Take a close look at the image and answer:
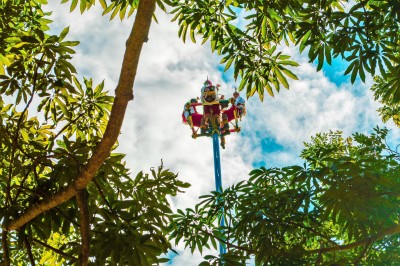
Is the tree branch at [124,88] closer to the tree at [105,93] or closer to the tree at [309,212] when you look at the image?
the tree at [105,93]

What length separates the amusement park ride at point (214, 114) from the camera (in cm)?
1163

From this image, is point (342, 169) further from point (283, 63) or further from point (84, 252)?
point (84, 252)

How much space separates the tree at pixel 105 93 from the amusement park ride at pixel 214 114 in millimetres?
6856

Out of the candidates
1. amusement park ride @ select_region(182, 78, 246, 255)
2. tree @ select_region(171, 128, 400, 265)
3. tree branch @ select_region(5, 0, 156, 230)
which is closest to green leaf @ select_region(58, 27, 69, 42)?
tree branch @ select_region(5, 0, 156, 230)

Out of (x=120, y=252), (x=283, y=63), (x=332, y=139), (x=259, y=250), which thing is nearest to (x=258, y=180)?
(x=259, y=250)

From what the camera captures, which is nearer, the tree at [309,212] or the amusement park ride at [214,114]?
the tree at [309,212]

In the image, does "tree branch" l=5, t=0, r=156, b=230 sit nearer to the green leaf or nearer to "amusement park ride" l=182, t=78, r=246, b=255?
the green leaf

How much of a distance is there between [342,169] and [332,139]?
601 cm

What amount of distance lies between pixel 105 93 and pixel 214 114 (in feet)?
25.0

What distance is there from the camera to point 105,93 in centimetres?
429

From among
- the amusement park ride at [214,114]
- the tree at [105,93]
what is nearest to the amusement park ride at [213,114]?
the amusement park ride at [214,114]

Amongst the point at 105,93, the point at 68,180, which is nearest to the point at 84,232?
the point at 68,180

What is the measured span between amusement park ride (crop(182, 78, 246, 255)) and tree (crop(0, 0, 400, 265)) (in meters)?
6.86

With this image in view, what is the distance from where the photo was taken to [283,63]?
171 inches
